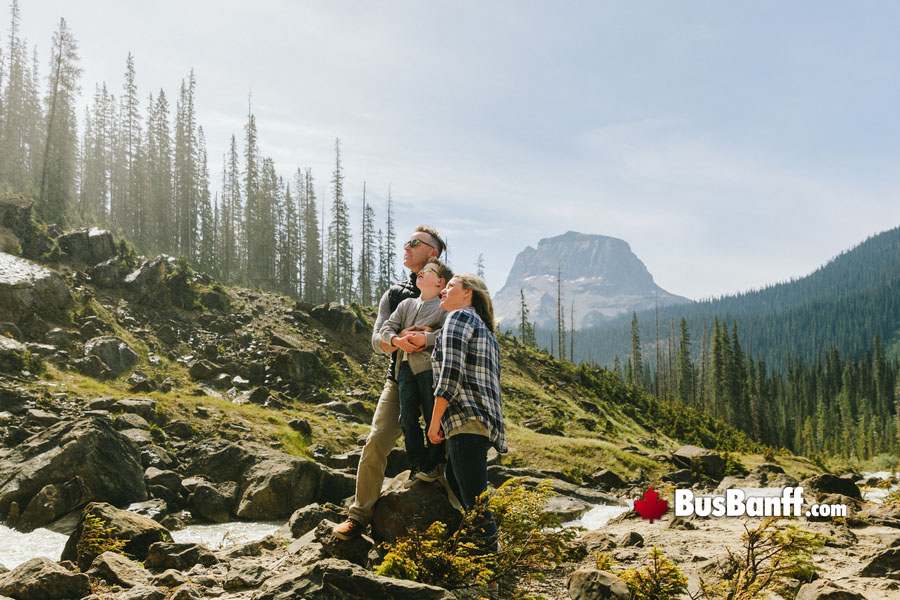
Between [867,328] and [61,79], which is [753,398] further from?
[867,328]

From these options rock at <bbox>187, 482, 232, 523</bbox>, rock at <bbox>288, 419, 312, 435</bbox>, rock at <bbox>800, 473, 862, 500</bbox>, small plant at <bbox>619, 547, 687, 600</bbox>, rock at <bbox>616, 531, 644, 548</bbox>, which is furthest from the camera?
rock at <bbox>288, 419, 312, 435</bbox>

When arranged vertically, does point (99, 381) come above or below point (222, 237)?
below

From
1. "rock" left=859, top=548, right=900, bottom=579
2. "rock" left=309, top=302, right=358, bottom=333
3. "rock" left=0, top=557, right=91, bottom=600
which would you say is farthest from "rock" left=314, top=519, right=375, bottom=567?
"rock" left=309, top=302, right=358, bottom=333

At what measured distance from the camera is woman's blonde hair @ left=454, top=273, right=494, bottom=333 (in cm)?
526

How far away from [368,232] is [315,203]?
11.7 meters

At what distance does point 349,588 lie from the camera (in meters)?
3.92

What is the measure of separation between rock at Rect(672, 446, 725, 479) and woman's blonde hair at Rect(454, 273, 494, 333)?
59.3 ft

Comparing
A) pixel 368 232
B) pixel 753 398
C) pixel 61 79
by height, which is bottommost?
pixel 753 398

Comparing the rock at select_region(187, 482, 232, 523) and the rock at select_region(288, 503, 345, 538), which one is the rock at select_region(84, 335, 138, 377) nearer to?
the rock at select_region(187, 482, 232, 523)

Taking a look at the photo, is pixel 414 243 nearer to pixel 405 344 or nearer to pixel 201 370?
pixel 405 344

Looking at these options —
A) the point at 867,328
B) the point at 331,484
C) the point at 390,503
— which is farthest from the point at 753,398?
the point at 867,328

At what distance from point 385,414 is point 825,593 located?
4.27m

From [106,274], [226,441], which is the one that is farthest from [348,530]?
[106,274]

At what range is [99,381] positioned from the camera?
19.5m
